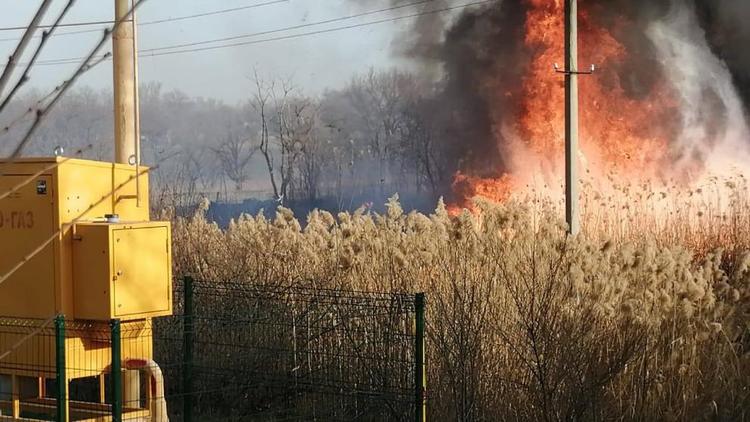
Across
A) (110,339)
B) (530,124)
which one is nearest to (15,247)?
(110,339)

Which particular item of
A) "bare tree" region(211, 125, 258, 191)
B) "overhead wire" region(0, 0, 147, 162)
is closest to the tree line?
"bare tree" region(211, 125, 258, 191)

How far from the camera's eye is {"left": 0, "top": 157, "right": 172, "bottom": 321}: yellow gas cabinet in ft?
30.7

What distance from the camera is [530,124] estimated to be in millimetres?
24188

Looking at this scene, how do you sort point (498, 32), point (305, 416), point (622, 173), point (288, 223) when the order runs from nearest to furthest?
point (305, 416) < point (288, 223) < point (622, 173) < point (498, 32)

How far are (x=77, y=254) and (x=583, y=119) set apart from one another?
16.3 m

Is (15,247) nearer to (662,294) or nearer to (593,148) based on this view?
(662,294)

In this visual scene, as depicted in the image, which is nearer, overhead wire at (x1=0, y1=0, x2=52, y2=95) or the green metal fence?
overhead wire at (x1=0, y1=0, x2=52, y2=95)

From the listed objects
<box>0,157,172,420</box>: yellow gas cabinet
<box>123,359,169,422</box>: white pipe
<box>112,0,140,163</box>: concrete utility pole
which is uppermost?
<box>112,0,140,163</box>: concrete utility pole

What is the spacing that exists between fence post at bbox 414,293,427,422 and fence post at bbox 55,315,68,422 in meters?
2.63

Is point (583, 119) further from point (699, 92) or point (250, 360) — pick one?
point (250, 360)

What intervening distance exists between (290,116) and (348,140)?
2979 mm

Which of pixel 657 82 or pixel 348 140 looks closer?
pixel 657 82

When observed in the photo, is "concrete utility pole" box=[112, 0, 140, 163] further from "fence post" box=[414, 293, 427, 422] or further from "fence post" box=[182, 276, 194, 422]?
"fence post" box=[414, 293, 427, 422]

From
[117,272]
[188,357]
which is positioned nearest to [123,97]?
[188,357]
